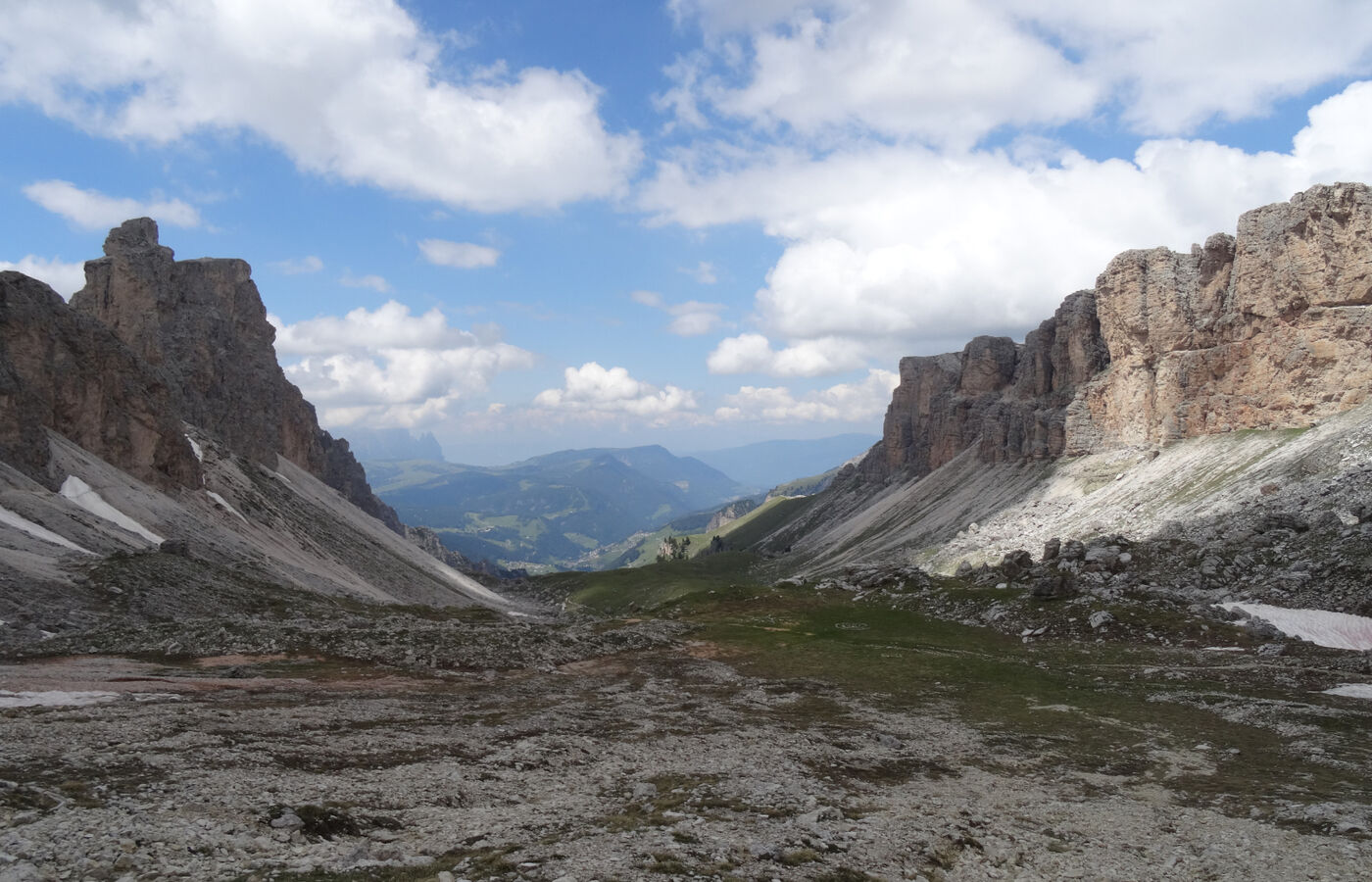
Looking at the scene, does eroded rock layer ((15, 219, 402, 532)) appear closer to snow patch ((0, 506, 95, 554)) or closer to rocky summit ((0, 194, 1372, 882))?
rocky summit ((0, 194, 1372, 882))

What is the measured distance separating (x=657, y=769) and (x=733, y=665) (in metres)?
24.1

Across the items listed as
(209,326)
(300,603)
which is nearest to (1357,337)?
(300,603)

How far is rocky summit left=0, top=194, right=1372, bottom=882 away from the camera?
15141mm

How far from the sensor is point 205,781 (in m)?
15.8

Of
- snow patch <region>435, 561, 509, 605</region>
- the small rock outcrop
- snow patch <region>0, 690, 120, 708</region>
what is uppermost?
the small rock outcrop

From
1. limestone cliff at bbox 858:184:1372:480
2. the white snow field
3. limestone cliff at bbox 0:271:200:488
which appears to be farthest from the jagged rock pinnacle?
limestone cliff at bbox 858:184:1372:480

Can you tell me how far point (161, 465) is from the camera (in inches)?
3216

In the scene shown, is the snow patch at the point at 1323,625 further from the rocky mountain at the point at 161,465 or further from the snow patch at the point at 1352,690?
the rocky mountain at the point at 161,465

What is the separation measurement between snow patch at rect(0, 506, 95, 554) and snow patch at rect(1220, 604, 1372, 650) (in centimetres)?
7354

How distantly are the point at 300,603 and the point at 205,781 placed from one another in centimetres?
4310

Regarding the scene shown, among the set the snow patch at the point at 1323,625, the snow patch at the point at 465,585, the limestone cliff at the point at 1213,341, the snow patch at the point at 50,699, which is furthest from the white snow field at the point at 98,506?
the limestone cliff at the point at 1213,341

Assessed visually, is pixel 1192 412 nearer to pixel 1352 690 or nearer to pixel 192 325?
pixel 1352 690

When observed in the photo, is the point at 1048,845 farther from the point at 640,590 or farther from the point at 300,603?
the point at 640,590

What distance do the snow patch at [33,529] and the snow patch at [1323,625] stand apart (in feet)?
241
